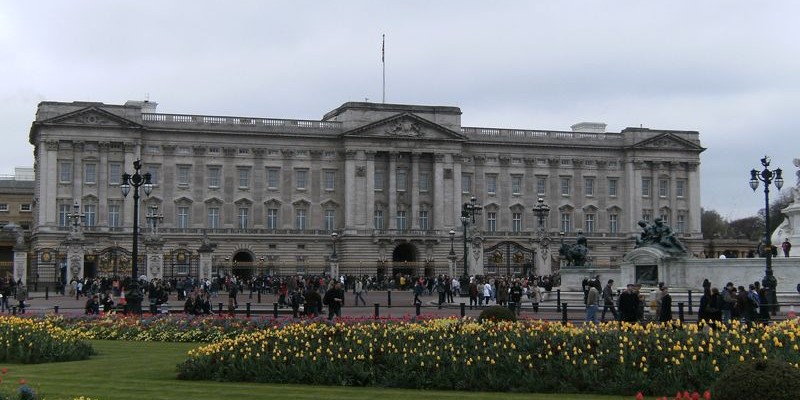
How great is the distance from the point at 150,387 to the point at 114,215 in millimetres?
77602

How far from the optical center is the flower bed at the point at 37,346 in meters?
23.1

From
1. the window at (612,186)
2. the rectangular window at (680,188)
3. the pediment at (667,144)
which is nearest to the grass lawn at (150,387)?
the window at (612,186)

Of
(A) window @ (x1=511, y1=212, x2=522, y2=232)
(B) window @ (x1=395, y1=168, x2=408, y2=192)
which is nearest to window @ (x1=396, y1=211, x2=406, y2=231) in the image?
(B) window @ (x1=395, y1=168, x2=408, y2=192)

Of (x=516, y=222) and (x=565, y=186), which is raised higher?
(x=565, y=186)

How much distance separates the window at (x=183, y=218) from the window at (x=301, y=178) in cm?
1027

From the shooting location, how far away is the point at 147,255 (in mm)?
75562

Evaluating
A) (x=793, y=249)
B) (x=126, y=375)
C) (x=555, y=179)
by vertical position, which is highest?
(x=555, y=179)

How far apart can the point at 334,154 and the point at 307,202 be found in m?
5.11

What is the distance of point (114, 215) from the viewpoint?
307ft

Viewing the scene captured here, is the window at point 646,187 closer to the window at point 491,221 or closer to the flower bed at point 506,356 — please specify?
the window at point 491,221

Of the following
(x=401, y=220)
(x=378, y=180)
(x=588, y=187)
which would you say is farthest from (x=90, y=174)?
(x=588, y=187)

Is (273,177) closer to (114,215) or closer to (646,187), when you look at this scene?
(114,215)

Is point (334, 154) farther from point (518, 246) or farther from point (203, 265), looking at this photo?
point (203, 265)

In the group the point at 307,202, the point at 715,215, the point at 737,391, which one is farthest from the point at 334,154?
the point at 715,215
